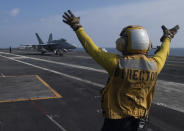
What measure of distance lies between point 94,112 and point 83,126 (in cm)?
114

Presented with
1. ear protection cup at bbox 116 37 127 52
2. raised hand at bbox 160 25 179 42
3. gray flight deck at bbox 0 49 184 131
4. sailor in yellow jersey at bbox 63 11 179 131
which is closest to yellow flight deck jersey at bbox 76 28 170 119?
sailor in yellow jersey at bbox 63 11 179 131

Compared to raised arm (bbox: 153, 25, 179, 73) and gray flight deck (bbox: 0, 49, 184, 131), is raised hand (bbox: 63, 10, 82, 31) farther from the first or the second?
gray flight deck (bbox: 0, 49, 184, 131)

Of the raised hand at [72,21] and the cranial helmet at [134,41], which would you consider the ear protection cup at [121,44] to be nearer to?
the cranial helmet at [134,41]

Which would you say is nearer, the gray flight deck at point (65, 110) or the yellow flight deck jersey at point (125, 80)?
the yellow flight deck jersey at point (125, 80)

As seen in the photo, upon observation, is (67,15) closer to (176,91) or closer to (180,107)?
(180,107)

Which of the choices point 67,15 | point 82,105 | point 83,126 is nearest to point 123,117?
point 67,15

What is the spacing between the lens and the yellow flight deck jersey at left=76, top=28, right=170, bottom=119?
6.92 ft

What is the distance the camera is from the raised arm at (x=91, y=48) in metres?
2.09

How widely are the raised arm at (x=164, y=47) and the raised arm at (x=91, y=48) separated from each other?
2.03 feet

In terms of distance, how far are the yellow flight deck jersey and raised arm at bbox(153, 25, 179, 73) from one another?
36mm

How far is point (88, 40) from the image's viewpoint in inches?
85.9

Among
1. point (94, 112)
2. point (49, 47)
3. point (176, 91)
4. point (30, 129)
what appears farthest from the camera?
point (49, 47)

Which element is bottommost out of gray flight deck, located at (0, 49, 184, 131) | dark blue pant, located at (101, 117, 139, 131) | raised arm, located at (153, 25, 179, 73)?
gray flight deck, located at (0, 49, 184, 131)

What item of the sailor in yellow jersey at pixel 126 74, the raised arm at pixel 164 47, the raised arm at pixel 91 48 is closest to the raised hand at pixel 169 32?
the raised arm at pixel 164 47
